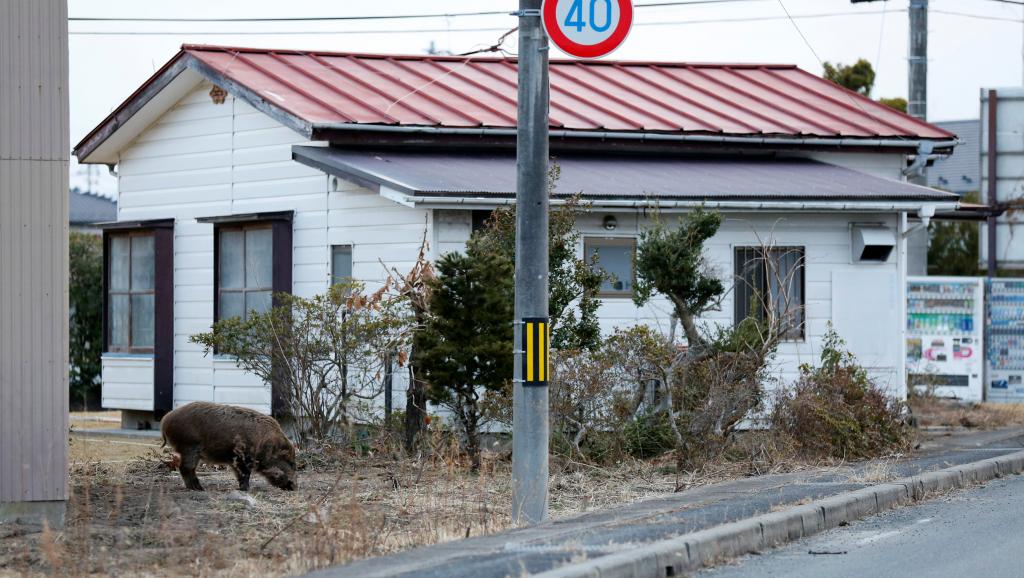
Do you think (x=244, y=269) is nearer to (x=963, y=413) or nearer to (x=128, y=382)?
(x=128, y=382)

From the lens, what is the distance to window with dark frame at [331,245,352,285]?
16.1 metres

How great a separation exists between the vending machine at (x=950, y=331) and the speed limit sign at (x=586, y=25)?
13.2 meters

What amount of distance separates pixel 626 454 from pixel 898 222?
5742 mm

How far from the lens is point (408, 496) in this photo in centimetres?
1109

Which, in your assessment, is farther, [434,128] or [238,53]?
[238,53]

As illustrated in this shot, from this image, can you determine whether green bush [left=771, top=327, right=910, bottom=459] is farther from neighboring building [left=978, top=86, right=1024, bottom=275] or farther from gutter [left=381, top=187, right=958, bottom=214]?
neighboring building [left=978, top=86, right=1024, bottom=275]

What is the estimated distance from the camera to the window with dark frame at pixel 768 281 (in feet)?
54.3

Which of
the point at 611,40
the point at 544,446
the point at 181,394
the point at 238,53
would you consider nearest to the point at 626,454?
the point at 544,446

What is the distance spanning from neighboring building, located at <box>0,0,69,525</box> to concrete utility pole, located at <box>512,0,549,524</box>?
3192 mm

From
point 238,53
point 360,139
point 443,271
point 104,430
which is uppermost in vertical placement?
point 238,53

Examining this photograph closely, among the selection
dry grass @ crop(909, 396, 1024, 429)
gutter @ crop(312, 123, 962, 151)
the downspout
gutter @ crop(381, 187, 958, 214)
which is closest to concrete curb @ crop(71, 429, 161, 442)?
gutter @ crop(312, 123, 962, 151)

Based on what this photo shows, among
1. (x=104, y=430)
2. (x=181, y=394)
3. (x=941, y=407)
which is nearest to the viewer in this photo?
(x=181, y=394)

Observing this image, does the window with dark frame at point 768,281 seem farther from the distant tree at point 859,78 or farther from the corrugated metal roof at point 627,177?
the distant tree at point 859,78

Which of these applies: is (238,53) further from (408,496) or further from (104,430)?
(408,496)
